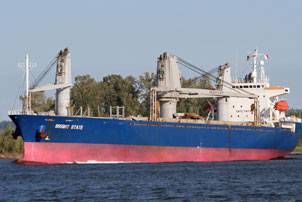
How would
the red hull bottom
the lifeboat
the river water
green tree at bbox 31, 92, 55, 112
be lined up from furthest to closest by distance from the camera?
green tree at bbox 31, 92, 55, 112, the lifeboat, the red hull bottom, the river water

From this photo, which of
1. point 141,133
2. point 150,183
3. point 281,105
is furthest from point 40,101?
point 150,183

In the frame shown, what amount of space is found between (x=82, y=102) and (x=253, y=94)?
40.9 m

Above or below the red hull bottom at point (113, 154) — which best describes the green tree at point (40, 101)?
above

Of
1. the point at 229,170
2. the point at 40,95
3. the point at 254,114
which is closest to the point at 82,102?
the point at 40,95

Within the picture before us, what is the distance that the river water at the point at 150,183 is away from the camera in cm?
4012

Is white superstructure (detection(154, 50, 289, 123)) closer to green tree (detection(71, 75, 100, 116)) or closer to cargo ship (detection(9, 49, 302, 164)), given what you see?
cargo ship (detection(9, 49, 302, 164))

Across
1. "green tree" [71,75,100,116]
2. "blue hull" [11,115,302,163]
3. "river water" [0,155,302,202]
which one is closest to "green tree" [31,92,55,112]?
"green tree" [71,75,100,116]

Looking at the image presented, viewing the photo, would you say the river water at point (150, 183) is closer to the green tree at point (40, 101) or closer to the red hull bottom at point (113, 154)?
the red hull bottom at point (113, 154)

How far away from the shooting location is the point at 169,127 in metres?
69.2

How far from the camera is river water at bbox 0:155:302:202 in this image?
40.1 m

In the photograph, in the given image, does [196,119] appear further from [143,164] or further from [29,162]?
[29,162]

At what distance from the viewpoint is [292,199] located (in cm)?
3828

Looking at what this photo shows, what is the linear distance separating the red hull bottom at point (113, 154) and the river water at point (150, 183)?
2.75 metres

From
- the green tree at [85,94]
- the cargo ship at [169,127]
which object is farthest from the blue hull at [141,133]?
the green tree at [85,94]
